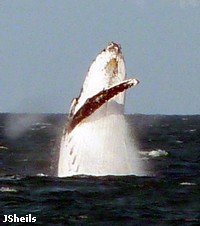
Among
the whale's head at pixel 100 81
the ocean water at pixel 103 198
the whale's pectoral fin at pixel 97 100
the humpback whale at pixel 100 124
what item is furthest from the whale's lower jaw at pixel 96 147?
the ocean water at pixel 103 198

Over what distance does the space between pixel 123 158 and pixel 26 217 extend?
3620 millimetres

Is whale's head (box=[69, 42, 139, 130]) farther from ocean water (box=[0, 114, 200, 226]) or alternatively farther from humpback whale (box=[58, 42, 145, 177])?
ocean water (box=[0, 114, 200, 226])

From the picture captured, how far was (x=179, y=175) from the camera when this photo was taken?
38.0 metres

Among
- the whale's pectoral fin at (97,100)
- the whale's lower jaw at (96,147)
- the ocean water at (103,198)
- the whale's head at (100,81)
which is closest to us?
the whale's pectoral fin at (97,100)

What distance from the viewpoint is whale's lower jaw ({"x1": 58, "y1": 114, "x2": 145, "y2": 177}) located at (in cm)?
2772

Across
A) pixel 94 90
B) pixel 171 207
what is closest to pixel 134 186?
pixel 171 207

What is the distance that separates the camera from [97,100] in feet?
89.3

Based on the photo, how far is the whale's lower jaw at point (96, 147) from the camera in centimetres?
2772

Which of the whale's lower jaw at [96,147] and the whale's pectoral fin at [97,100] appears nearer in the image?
the whale's pectoral fin at [97,100]

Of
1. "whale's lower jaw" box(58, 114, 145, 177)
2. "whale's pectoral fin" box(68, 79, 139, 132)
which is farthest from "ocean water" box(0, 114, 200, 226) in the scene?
"whale's pectoral fin" box(68, 79, 139, 132)

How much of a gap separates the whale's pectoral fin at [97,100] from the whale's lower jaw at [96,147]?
0.30m

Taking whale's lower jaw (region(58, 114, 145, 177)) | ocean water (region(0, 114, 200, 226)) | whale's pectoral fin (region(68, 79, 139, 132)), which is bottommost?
ocean water (region(0, 114, 200, 226))

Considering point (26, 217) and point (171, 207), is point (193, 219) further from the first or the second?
point (26, 217)

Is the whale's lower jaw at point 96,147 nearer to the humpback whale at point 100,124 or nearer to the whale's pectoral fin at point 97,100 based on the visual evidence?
the humpback whale at point 100,124
